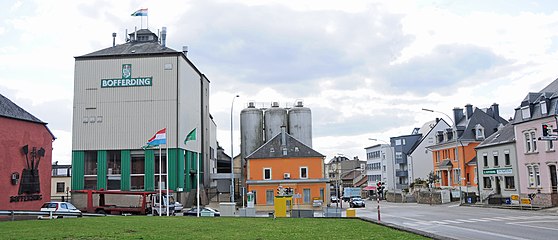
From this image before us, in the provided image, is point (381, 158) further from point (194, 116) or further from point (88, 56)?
point (88, 56)

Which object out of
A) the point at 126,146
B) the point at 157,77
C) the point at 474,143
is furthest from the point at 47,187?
the point at 474,143

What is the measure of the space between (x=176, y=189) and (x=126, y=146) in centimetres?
775

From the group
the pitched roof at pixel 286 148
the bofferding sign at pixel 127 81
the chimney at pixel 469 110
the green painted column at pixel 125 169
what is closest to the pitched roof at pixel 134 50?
the bofferding sign at pixel 127 81

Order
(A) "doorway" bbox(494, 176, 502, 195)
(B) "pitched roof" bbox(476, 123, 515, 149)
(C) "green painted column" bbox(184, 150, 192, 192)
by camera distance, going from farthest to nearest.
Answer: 1. (C) "green painted column" bbox(184, 150, 192, 192)
2. (A) "doorway" bbox(494, 176, 502, 195)
3. (B) "pitched roof" bbox(476, 123, 515, 149)

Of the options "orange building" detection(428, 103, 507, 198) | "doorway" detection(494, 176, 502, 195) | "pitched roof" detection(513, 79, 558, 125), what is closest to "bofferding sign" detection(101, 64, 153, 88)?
"orange building" detection(428, 103, 507, 198)

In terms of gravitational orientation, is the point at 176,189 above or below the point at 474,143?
below

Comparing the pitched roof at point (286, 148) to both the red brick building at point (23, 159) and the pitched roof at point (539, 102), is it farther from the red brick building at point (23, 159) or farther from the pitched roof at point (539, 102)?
the red brick building at point (23, 159)

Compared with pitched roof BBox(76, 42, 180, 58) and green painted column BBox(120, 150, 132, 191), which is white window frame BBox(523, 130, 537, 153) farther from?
green painted column BBox(120, 150, 132, 191)

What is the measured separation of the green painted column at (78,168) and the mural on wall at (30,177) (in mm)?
19081

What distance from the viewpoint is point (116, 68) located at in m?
62.3

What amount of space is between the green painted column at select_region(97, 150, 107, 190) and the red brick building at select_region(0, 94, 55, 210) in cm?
1704

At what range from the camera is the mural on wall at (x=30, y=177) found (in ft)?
132

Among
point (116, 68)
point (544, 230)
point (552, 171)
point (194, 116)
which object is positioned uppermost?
point (116, 68)

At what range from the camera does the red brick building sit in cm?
3856
